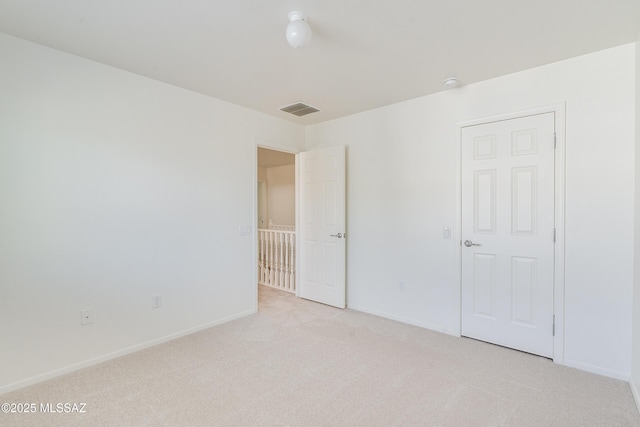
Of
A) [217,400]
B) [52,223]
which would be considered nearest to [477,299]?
[217,400]

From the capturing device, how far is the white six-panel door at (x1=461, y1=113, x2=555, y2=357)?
2590 millimetres

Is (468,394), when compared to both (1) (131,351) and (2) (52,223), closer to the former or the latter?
(1) (131,351)

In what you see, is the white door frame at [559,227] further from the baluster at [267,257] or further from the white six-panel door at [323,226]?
the baluster at [267,257]

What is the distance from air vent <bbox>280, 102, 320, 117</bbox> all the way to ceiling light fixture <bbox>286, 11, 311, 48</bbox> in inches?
60.9

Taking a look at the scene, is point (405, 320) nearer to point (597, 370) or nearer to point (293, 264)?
point (597, 370)

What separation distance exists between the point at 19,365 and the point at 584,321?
4.12 meters

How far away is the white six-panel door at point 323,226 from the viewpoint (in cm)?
386

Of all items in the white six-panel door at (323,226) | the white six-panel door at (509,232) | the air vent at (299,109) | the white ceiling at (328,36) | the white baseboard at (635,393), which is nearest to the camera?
the white ceiling at (328,36)

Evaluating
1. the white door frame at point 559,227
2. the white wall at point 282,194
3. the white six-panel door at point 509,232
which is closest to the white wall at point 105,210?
the white six-panel door at point 509,232

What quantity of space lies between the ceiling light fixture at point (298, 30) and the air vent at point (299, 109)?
5.07 feet

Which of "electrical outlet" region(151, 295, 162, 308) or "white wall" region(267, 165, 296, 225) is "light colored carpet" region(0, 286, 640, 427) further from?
"white wall" region(267, 165, 296, 225)

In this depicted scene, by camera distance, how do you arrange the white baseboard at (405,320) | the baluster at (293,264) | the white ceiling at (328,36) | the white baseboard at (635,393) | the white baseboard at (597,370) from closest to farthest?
the white ceiling at (328,36) < the white baseboard at (635,393) < the white baseboard at (597,370) < the white baseboard at (405,320) < the baluster at (293,264)

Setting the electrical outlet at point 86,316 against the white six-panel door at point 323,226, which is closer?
the electrical outlet at point 86,316

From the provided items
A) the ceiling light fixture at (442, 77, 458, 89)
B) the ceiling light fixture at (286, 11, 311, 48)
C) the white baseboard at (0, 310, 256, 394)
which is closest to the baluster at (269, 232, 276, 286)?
the white baseboard at (0, 310, 256, 394)
